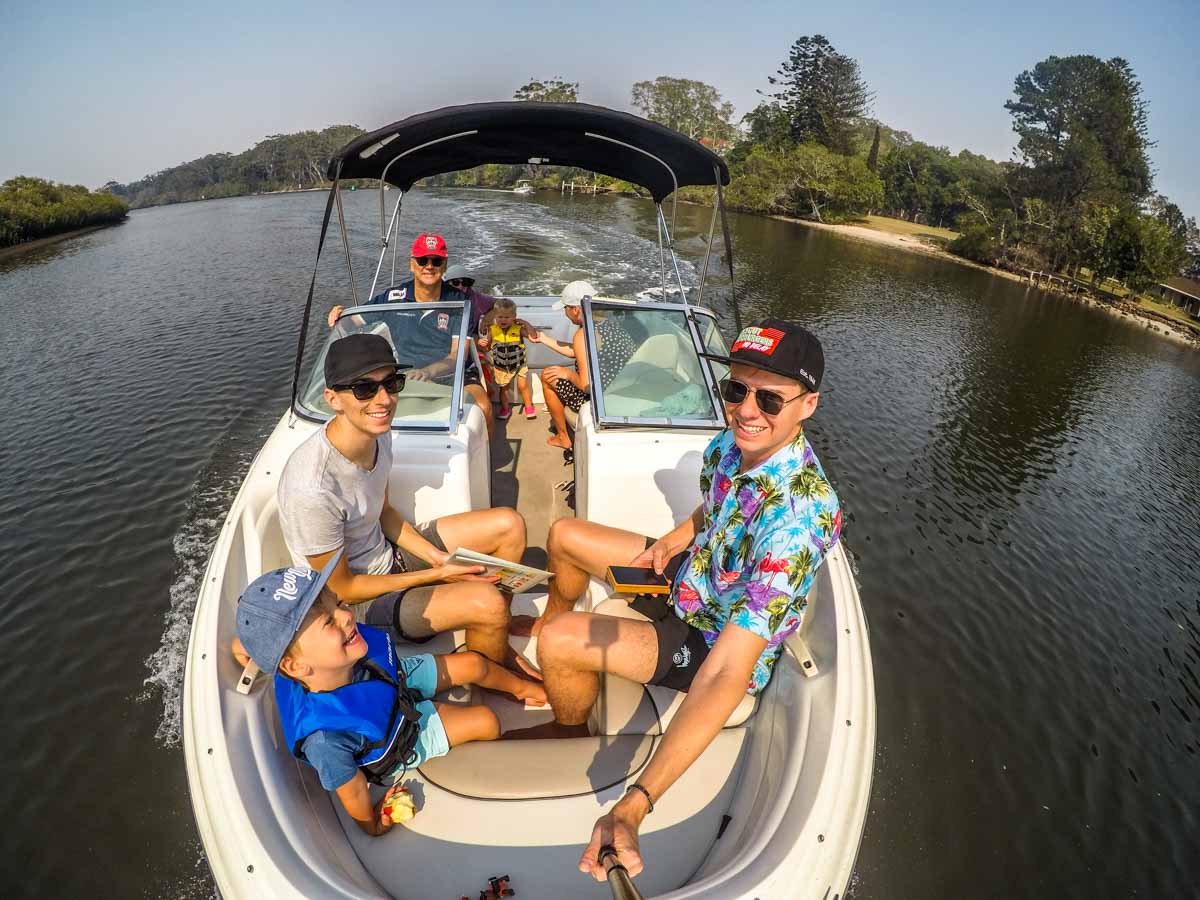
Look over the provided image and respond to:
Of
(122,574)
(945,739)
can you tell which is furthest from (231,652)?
(945,739)

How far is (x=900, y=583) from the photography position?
6691 mm

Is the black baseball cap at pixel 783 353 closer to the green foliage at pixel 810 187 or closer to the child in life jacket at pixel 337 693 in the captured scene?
the child in life jacket at pixel 337 693

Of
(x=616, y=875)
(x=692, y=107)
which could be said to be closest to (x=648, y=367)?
(x=616, y=875)

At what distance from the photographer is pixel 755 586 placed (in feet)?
6.13

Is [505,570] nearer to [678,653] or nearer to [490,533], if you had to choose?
[490,533]

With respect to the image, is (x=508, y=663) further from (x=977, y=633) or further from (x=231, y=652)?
(x=977, y=633)

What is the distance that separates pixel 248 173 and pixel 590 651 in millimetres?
116101

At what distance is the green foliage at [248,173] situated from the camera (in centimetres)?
8375

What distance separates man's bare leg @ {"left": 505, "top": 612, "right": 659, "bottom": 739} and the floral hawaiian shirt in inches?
8.4

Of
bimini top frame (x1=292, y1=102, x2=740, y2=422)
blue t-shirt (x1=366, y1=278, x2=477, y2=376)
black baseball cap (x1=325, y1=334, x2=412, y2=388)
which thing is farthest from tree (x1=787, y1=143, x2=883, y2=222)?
black baseball cap (x1=325, y1=334, x2=412, y2=388)

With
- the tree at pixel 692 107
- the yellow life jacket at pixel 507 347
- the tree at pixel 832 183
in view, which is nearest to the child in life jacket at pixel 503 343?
the yellow life jacket at pixel 507 347

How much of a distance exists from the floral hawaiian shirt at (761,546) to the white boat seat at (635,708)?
7.0 inches

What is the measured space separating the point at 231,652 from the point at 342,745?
795mm

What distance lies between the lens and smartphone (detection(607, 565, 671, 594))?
2.59 metres
